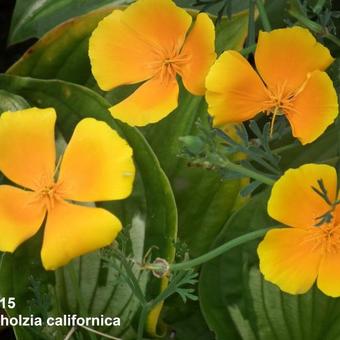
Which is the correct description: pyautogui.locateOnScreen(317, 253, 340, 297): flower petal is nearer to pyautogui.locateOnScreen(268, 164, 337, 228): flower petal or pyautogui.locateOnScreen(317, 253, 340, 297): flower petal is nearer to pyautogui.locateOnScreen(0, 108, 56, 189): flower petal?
pyautogui.locateOnScreen(268, 164, 337, 228): flower petal

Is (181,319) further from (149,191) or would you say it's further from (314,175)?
(314,175)

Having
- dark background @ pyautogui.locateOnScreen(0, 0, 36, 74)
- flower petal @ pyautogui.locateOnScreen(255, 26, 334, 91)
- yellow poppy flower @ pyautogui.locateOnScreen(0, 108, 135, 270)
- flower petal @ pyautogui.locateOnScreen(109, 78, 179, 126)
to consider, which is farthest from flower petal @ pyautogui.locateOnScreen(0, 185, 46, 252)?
dark background @ pyautogui.locateOnScreen(0, 0, 36, 74)

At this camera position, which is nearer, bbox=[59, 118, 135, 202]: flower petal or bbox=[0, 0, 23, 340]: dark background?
bbox=[59, 118, 135, 202]: flower petal

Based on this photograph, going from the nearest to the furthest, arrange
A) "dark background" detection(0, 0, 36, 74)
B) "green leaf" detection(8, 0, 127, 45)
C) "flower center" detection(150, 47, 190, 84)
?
"flower center" detection(150, 47, 190, 84) → "green leaf" detection(8, 0, 127, 45) → "dark background" detection(0, 0, 36, 74)

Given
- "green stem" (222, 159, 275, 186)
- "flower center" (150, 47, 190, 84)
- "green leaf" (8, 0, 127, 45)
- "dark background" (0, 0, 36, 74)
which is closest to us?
"green stem" (222, 159, 275, 186)

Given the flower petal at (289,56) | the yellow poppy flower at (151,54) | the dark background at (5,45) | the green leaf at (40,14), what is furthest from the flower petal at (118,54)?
the dark background at (5,45)

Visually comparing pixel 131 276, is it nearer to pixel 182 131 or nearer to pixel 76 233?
pixel 76 233

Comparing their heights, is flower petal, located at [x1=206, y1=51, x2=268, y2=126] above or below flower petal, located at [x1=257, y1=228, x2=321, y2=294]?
above

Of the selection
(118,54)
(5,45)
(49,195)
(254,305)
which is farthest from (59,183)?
(5,45)
